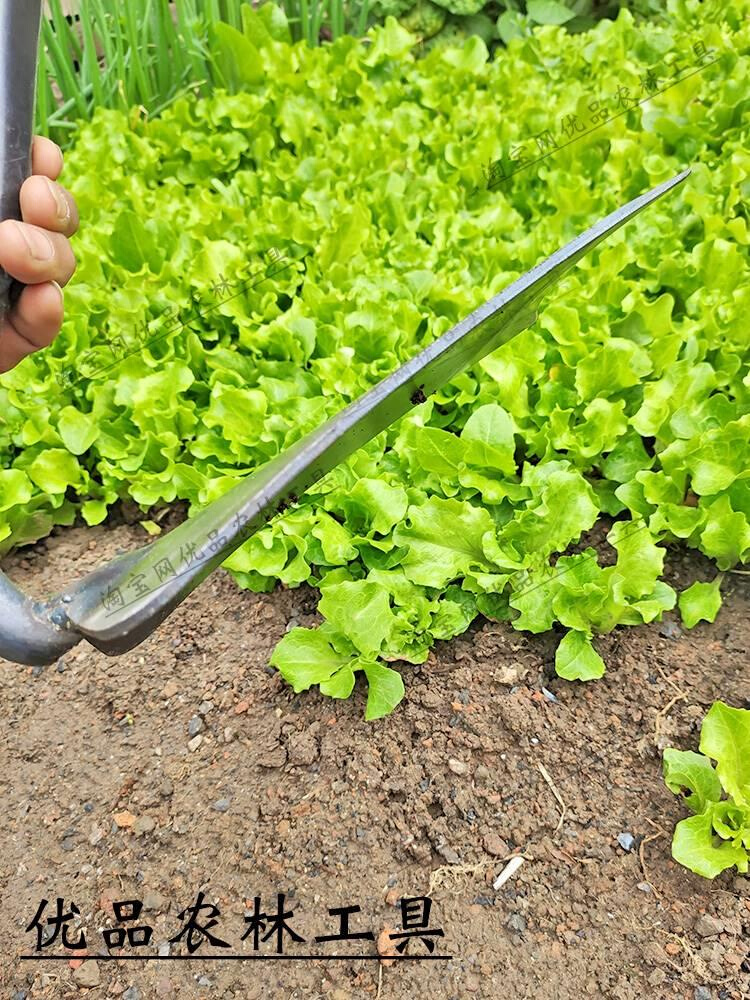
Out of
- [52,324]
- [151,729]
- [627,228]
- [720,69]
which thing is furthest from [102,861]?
[720,69]

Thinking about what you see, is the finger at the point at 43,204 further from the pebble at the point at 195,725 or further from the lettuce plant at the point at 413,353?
the pebble at the point at 195,725

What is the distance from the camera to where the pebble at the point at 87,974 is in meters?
1.58

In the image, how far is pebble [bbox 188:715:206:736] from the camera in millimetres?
1895

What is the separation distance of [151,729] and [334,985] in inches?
25.4

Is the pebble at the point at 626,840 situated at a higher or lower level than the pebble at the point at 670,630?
lower

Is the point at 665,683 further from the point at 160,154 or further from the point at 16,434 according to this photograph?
the point at 160,154

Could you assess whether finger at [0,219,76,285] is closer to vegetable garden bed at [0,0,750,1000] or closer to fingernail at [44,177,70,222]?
fingernail at [44,177,70,222]

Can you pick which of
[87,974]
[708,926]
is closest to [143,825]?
[87,974]

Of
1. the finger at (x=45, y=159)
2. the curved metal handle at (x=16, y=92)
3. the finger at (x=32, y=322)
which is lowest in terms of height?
the finger at (x=32, y=322)

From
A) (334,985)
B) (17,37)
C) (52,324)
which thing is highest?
(17,37)

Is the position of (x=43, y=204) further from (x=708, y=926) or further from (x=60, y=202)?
(x=708, y=926)

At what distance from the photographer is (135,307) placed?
2.62 metres

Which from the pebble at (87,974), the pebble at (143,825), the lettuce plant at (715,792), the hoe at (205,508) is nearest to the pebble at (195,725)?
the pebble at (143,825)

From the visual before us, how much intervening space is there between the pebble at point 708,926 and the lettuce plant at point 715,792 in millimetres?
70
